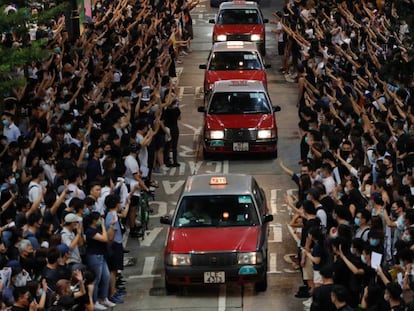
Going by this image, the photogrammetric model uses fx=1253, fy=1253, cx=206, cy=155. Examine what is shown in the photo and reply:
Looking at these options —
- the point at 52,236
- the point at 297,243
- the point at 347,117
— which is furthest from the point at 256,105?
the point at 52,236

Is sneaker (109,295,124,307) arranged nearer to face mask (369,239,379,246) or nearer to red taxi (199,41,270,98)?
face mask (369,239,379,246)

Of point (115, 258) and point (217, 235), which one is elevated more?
point (217, 235)

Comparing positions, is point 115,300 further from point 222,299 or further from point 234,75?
point 234,75

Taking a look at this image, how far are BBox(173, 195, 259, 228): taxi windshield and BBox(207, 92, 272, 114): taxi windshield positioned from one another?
294 inches

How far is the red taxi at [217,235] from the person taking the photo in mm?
17391

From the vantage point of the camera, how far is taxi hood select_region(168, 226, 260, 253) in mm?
17500

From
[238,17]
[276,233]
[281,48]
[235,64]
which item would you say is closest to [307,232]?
[276,233]

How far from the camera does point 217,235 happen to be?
1781 cm

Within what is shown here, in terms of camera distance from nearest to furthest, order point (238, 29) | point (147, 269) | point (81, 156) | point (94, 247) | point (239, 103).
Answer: point (94, 247), point (147, 269), point (81, 156), point (239, 103), point (238, 29)

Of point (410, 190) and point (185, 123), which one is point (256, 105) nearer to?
point (185, 123)

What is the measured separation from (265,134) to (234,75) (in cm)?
460

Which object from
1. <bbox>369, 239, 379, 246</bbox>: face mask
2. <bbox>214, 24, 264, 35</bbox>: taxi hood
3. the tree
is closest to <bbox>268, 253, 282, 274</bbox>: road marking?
<bbox>369, 239, 379, 246</bbox>: face mask

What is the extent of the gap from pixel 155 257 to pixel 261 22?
18449mm

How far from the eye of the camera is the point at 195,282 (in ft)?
57.3
